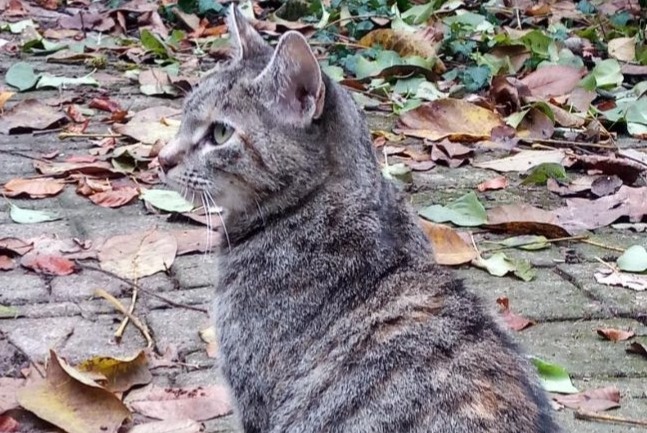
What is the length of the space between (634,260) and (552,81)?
6.17 ft

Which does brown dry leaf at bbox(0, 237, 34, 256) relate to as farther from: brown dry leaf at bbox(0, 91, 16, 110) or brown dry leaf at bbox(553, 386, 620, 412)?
brown dry leaf at bbox(553, 386, 620, 412)

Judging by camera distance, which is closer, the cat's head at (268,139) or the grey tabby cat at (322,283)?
the grey tabby cat at (322,283)

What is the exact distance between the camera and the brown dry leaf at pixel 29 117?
4777mm

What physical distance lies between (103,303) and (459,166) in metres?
1.74

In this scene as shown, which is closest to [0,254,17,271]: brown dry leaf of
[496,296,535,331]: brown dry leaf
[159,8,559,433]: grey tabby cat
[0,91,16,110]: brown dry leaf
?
[159,8,559,433]: grey tabby cat

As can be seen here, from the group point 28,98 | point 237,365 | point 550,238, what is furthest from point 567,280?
point 28,98

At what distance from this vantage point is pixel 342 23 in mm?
6367

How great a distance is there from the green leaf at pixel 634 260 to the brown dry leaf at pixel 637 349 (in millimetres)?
529

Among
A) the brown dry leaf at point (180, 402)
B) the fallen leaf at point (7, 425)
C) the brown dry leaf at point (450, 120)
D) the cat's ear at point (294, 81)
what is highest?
the cat's ear at point (294, 81)

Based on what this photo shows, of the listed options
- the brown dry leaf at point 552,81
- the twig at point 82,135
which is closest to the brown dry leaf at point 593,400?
the twig at point 82,135

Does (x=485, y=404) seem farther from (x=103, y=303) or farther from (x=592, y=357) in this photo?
(x=103, y=303)

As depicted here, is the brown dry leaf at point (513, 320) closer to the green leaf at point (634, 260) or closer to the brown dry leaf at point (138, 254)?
the green leaf at point (634, 260)

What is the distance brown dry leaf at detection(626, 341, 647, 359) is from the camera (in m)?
3.07

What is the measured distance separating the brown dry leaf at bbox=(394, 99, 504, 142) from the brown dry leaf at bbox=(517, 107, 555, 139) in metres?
0.12
